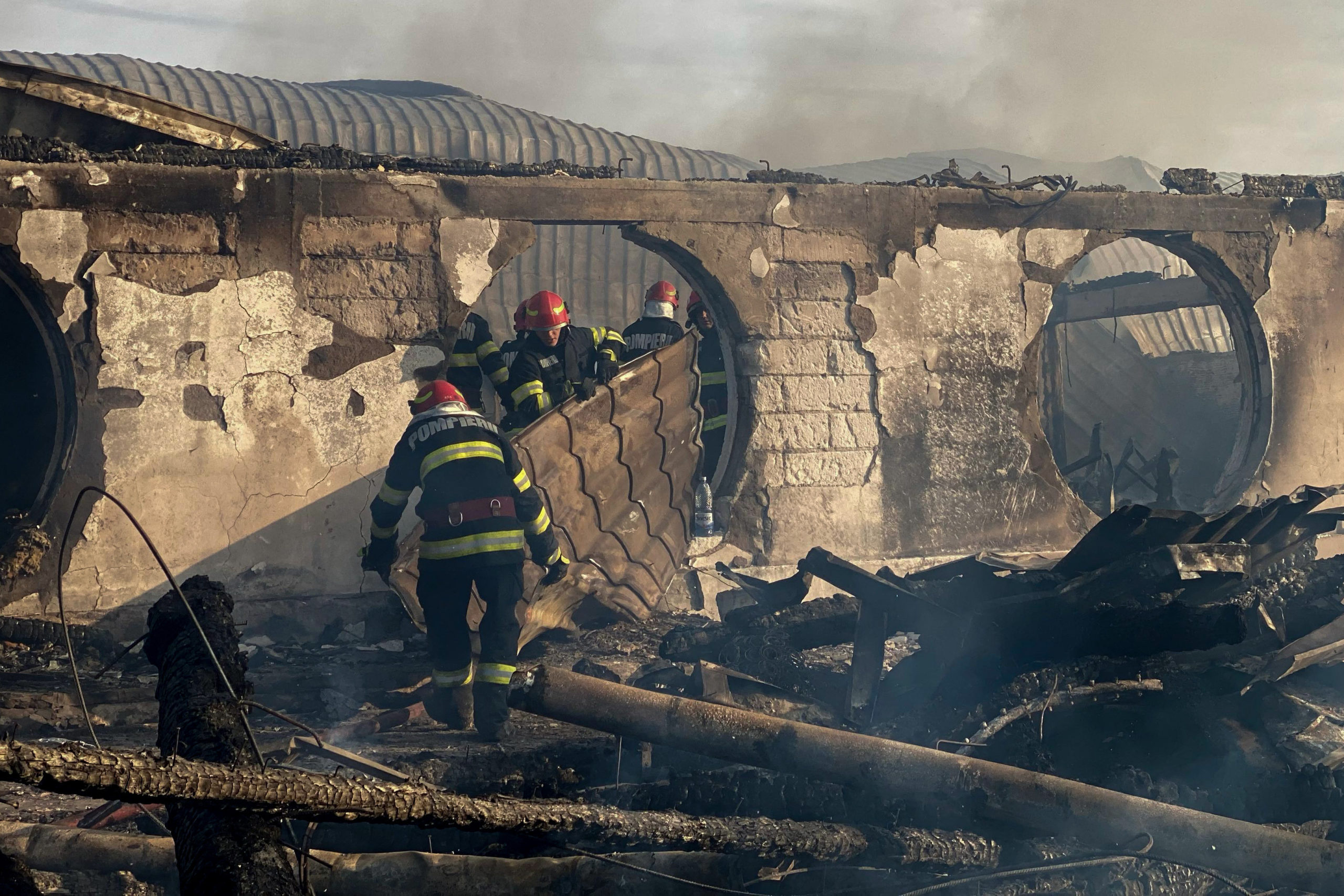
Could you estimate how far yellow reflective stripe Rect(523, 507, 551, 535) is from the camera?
6.11m

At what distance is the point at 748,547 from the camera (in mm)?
7895

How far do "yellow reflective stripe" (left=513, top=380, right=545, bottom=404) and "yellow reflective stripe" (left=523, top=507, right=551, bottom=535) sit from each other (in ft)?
4.87

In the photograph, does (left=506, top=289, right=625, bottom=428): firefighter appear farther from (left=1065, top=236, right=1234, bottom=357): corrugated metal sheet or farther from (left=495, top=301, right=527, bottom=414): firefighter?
(left=1065, top=236, right=1234, bottom=357): corrugated metal sheet

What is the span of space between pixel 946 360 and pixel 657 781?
14.9 feet

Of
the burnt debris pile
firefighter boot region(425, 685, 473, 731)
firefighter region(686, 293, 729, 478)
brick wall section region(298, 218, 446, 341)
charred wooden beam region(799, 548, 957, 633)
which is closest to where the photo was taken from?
the burnt debris pile

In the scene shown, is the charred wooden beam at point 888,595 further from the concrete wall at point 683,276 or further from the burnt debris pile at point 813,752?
the concrete wall at point 683,276

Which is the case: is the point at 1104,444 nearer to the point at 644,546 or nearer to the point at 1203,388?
the point at 1203,388

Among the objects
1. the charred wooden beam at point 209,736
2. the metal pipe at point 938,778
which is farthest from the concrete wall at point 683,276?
the metal pipe at point 938,778

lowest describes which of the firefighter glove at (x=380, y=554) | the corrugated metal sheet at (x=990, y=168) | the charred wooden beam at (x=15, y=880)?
the charred wooden beam at (x=15, y=880)

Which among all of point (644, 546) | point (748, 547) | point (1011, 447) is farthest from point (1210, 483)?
point (644, 546)

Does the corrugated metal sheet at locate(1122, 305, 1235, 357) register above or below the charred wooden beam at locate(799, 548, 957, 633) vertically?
above

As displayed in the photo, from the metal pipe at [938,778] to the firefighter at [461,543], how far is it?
5.50 feet

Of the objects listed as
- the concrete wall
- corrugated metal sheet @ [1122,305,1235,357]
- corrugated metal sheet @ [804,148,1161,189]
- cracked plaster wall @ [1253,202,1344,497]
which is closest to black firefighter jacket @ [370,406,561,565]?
the concrete wall

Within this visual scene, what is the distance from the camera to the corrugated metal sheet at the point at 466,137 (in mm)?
13875
